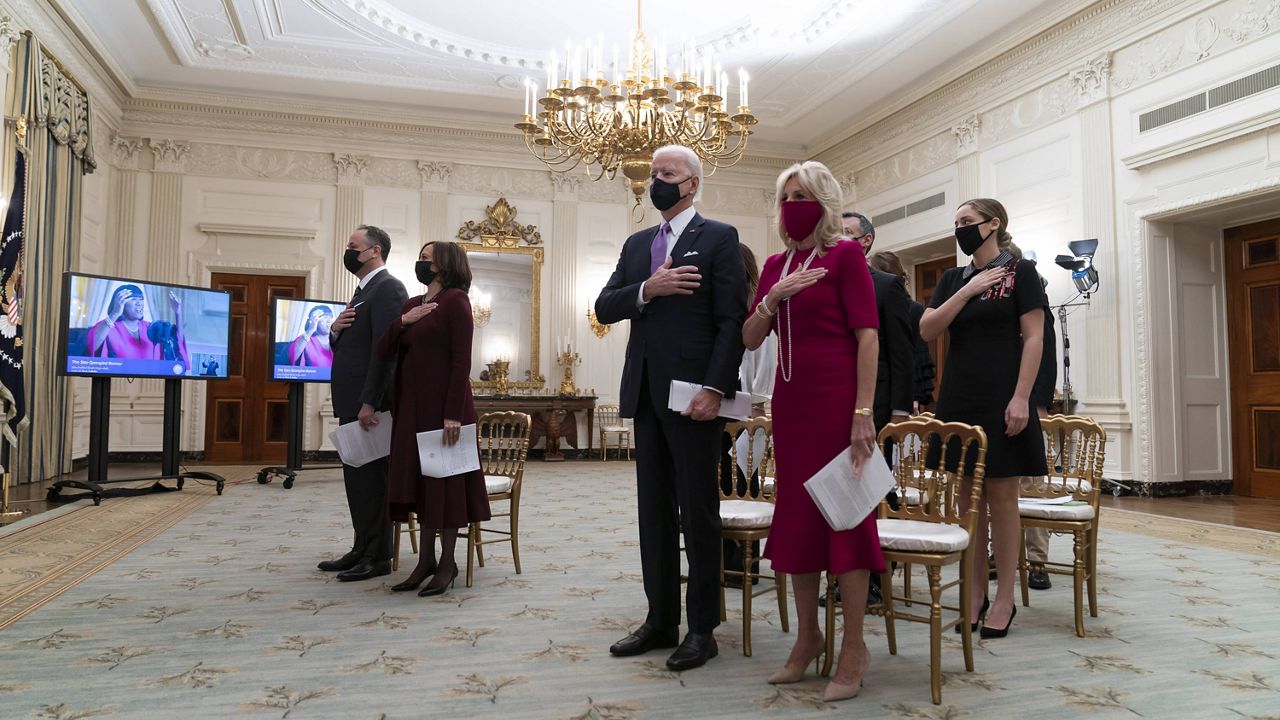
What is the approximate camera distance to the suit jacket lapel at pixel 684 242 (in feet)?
8.19

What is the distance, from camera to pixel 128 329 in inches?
245

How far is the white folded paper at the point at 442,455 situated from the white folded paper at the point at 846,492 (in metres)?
1.73

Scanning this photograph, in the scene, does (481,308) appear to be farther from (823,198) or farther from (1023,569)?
(823,198)

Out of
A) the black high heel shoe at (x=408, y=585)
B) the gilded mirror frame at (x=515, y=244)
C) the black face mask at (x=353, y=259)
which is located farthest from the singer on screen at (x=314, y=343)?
the black high heel shoe at (x=408, y=585)

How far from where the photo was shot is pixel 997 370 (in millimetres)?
2738

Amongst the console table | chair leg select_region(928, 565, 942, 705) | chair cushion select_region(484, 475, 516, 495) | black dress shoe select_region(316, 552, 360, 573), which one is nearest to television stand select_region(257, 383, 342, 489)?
the console table

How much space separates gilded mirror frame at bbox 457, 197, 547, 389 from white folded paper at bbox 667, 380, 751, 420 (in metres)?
8.19

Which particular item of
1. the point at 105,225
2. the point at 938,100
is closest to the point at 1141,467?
the point at 938,100

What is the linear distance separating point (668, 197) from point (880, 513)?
1215 millimetres

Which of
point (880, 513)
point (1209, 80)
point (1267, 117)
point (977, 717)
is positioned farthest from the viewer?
point (1209, 80)

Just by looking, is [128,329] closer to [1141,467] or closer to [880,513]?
[880,513]

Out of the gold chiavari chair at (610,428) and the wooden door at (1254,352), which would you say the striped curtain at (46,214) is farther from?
the wooden door at (1254,352)

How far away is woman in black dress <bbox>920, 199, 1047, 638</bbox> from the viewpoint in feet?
8.74

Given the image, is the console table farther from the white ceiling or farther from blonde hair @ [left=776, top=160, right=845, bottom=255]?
blonde hair @ [left=776, top=160, right=845, bottom=255]
